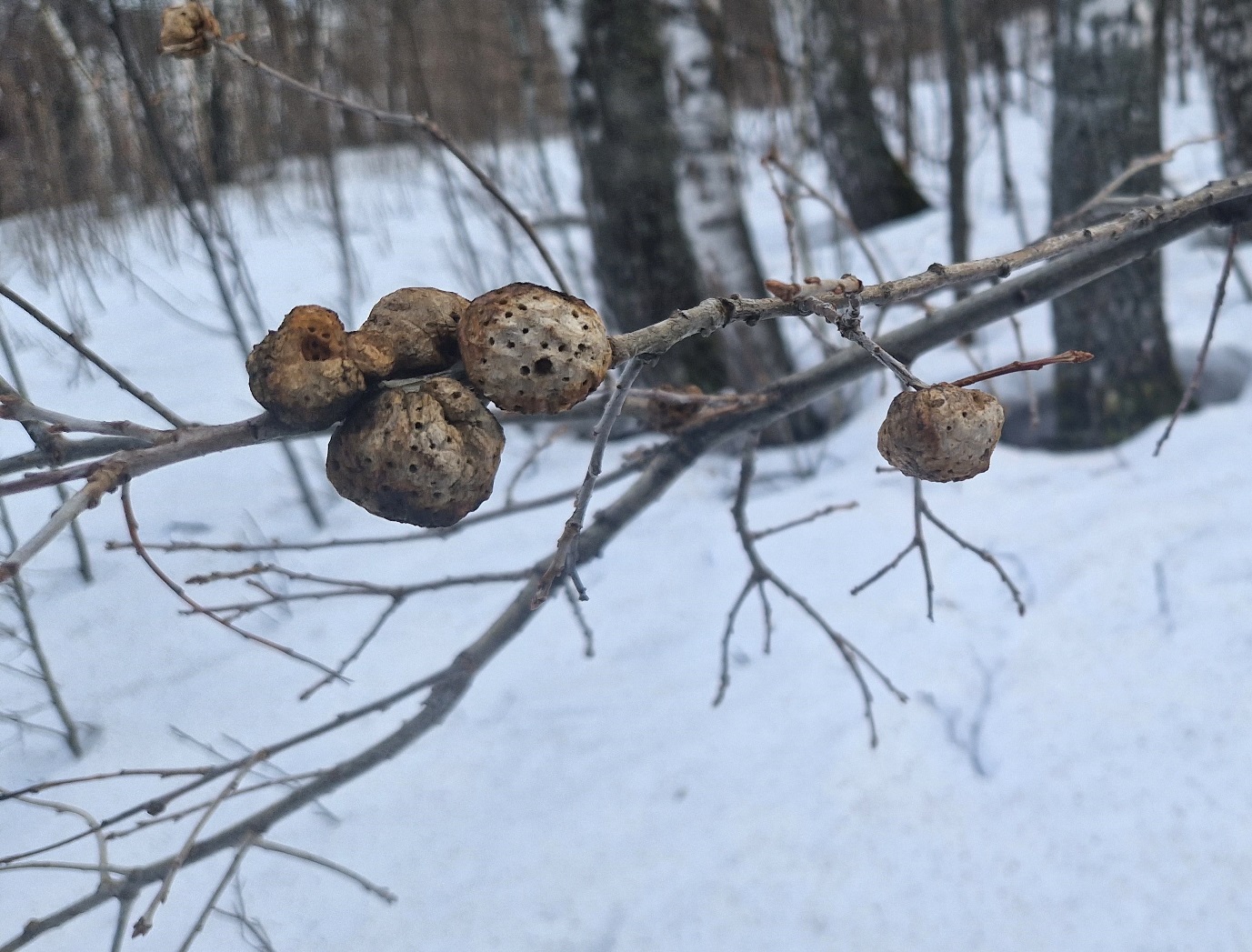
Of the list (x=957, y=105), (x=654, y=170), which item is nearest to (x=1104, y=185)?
(x=957, y=105)

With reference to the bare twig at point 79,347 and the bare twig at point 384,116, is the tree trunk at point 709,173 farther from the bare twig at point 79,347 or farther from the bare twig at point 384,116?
the bare twig at point 79,347

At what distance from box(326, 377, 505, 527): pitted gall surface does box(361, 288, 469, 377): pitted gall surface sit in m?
0.03

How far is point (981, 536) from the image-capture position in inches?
102

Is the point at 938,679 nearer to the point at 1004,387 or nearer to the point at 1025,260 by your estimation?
the point at 1025,260

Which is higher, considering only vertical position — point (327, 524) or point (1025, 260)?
point (1025, 260)

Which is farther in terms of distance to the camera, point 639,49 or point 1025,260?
point 639,49

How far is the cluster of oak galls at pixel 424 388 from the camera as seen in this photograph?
1.97 ft

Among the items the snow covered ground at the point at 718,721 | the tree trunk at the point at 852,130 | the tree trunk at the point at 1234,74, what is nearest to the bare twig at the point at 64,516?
the snow covered ground at the point at 718,721

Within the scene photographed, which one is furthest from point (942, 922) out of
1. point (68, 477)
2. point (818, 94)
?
point (818, 94)

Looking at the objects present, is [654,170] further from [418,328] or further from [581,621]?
[418,328]

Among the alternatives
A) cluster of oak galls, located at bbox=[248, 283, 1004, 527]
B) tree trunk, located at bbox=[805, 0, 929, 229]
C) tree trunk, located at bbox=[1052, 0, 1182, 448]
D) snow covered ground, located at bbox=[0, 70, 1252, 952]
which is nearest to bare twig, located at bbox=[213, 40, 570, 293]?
cluster of oak galls, located at bbox=[248, 283, 1004, 527]

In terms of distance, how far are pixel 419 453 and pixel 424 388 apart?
53mm

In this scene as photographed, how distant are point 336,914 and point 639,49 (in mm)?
3050

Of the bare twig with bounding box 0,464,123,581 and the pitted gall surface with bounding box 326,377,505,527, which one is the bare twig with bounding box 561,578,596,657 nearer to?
the pitted gall surface with bounding box 326,377,505,527
